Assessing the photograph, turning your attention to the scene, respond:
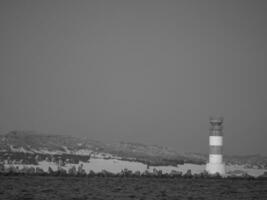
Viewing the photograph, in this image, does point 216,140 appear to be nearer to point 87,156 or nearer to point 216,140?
point 216,140

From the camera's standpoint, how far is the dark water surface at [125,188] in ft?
131

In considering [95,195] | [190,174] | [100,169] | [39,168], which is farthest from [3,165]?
[95,195]

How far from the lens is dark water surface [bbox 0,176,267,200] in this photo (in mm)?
39938

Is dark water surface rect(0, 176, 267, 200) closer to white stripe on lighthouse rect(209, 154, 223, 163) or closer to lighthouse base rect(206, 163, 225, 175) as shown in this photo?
lighthouse base rect(206, 163, 225, 175)

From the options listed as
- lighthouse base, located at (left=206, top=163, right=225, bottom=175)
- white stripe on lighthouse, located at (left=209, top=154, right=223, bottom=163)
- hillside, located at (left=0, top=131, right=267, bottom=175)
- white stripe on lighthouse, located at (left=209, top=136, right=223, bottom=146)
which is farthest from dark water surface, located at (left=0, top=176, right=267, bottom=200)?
hillside, located at (left=0, top=131, right=267, bottom=175)

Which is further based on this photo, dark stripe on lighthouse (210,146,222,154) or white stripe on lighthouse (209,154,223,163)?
white stripe on lighthouse (209,154,223,163)

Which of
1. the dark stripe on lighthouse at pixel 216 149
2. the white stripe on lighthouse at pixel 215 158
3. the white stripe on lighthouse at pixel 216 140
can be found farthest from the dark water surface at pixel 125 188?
the white stripe on lighthouse at pixel 216 140

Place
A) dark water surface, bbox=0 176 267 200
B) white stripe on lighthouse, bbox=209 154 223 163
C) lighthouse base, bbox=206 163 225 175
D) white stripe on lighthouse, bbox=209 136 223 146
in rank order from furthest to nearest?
lighthouse base, bbox=206 163 225 175 → white stripe on lighthouse, bbox=209 154 223 163 → white stripe on lighthouse, bbox=209 136 223 146 → dark water surface, bbox=0 176 267 200

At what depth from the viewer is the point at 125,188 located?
45125 mm

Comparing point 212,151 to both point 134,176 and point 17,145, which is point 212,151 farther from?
point 17,145

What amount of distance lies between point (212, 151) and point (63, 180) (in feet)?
29.0

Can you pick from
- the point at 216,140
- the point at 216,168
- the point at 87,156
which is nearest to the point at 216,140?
the point at 216,140

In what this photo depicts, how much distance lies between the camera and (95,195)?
40.2 metres

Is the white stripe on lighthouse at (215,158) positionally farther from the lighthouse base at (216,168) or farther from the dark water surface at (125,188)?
the dark water surface at (125,188)
